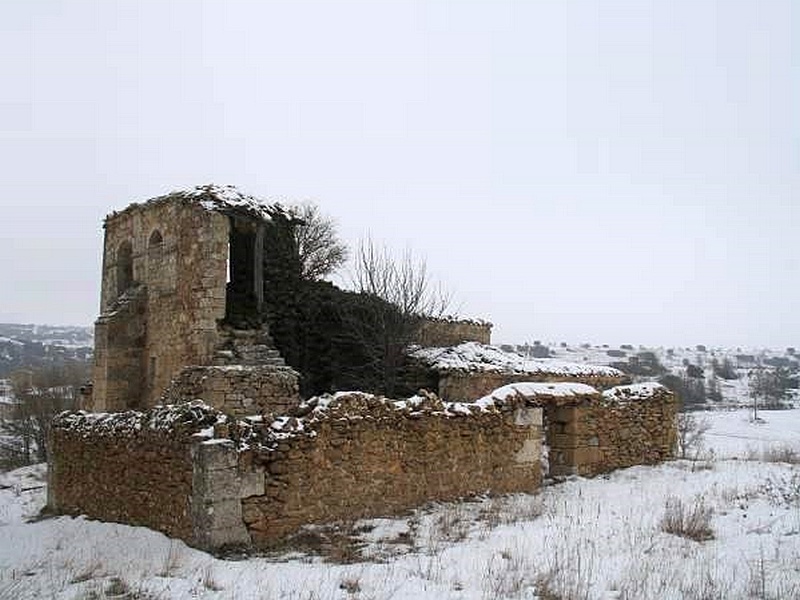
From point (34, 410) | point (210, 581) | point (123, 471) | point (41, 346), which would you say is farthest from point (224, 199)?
point (41, 346)

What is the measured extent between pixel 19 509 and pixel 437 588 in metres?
10.3

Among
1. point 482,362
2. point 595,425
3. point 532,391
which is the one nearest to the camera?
point 532,391

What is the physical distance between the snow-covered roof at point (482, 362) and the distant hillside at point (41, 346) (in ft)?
136

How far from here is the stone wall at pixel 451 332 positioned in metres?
22.3

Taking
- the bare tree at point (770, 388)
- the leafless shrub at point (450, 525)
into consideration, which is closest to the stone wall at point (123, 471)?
the leafless shrub at point (450, 525)

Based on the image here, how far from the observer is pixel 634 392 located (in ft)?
40.7

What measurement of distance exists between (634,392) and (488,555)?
22.9 ft

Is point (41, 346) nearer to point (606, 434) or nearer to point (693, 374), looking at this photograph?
point (693, 374)

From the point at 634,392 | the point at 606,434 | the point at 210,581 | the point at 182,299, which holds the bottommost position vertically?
the point at 210,581

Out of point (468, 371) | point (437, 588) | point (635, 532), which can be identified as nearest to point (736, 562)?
point (635, 532)

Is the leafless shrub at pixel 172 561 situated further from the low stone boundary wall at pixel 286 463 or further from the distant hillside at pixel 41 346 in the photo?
the distant hillside at pixel 41 346

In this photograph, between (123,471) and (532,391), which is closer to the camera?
(123,471)

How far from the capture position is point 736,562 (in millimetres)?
5891

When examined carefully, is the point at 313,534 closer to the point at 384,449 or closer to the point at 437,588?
the point at 384,449
